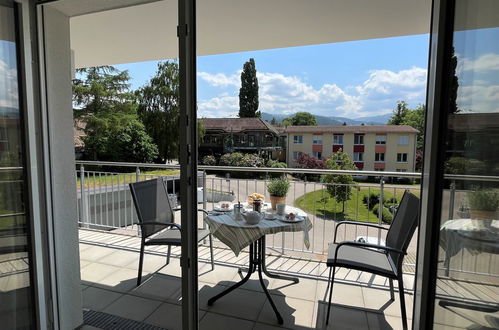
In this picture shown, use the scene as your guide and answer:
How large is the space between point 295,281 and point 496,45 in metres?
2.29

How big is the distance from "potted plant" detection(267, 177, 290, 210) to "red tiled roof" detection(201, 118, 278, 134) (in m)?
13.6

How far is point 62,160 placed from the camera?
182 centimetres

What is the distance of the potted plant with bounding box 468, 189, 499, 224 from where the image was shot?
0.99m

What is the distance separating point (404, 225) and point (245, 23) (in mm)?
2044

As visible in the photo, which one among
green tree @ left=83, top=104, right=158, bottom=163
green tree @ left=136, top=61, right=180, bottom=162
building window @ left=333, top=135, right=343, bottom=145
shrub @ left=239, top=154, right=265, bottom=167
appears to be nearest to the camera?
green tree @ left=136, top=61, right=180, bottom=162

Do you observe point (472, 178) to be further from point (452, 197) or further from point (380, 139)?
point (380, 139)

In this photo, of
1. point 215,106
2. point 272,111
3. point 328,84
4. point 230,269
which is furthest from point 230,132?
point 230,269

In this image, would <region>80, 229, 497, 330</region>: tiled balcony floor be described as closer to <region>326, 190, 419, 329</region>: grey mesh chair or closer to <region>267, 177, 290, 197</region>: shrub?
<region>326, 190, 419, 329</region>: grey mesh chair

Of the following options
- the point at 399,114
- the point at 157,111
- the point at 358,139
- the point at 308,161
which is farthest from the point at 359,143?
the point at 157,111

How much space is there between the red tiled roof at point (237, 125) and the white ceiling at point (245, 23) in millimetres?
13038

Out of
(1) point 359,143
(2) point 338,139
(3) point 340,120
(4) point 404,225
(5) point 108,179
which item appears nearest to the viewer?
(4) point 404,225

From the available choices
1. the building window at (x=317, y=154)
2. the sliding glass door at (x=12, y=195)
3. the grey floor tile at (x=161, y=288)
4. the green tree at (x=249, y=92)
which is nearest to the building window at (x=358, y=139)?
the building window at (x=317, y=154)

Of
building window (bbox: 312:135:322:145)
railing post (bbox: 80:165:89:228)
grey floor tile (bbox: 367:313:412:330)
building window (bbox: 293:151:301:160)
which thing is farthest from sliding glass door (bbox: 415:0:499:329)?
building window (bbox: 312:135:322:145)

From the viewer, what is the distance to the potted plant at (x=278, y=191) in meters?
2.72
